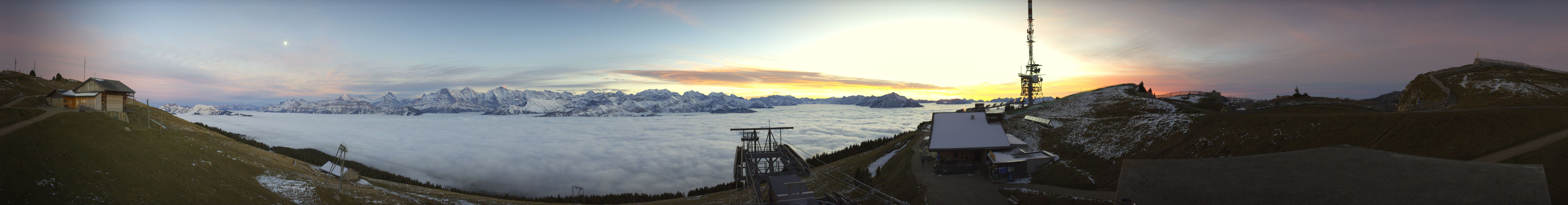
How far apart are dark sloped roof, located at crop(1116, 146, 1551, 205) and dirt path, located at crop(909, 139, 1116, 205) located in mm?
10854

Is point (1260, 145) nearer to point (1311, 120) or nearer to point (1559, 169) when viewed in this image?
point (1311, 120)

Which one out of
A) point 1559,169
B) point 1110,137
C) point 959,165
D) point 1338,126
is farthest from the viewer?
point 1110,137

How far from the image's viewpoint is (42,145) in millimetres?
27500

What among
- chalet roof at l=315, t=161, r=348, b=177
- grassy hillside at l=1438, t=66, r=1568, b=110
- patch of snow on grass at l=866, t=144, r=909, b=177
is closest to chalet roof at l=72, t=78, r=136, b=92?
chalet roof at l=315, t=161, r=348, b=177

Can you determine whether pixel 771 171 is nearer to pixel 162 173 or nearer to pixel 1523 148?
pixel 1523 148

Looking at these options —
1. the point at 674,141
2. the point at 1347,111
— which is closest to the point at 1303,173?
the point at 1347,111

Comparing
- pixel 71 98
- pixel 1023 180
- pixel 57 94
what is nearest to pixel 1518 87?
pixel 1023 180

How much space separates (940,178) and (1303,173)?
22183mm

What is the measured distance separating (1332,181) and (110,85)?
290ft

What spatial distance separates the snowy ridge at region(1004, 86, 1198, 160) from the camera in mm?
36438

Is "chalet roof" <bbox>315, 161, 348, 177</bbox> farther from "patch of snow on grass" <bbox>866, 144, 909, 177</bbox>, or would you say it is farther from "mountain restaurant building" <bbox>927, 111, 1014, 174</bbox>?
"mountain restaurant building" <bbox>927, 111, 1014, 174</bbox>

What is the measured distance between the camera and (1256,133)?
30250 millimetres

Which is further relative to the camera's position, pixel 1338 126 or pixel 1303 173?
pixel 1338 126

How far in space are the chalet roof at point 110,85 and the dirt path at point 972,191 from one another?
77.1m
